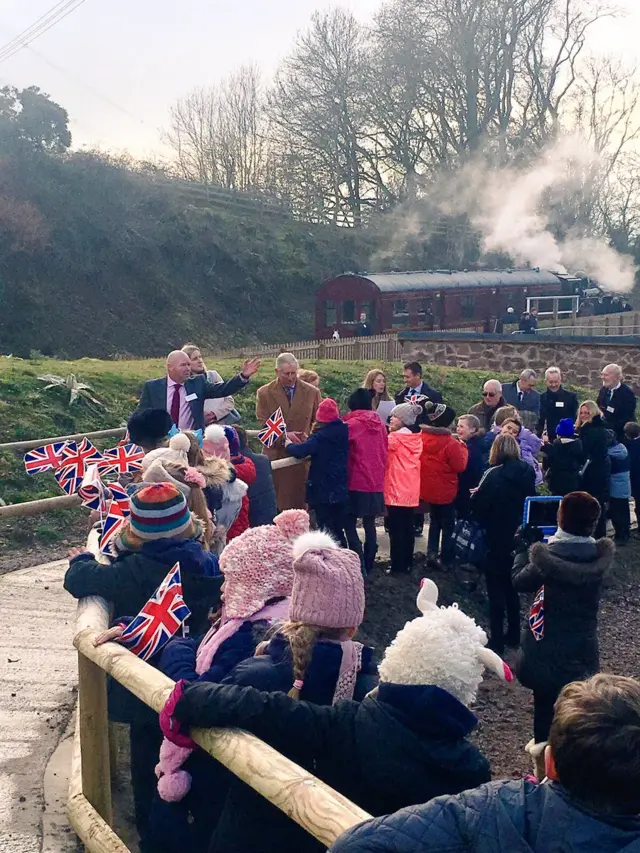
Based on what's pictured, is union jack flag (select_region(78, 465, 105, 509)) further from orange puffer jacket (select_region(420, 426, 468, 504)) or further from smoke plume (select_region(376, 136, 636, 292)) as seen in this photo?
smoke plume (select_region(376, 136, 636, 292))

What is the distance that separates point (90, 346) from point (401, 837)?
96.6 ft

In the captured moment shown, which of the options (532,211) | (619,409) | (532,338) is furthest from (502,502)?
(532,211)

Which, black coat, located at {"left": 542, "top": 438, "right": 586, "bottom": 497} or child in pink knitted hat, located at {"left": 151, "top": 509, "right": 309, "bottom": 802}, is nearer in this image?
child in pink knitted hat, located at {"left": 151, "top": 509, "right": 309, "bottom": 802}

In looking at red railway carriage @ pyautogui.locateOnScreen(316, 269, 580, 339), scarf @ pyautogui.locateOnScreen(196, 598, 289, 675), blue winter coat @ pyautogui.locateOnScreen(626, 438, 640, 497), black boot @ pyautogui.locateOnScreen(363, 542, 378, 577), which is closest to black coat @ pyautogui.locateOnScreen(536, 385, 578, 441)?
blue winter coat @ pyautogui.locateOnScreen(626, 438, 640, 497)

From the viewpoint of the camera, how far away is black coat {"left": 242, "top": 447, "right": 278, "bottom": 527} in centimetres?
674

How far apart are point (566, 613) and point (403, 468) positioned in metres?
3.28

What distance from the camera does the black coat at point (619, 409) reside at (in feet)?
34.7

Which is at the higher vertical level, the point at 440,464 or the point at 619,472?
the point at 440,464

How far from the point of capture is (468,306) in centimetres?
3278

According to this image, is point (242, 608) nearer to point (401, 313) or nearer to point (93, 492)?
point (93, 492)

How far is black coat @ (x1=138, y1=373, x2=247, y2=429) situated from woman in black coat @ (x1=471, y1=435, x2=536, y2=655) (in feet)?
7.19

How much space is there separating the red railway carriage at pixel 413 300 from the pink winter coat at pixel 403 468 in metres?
22.5

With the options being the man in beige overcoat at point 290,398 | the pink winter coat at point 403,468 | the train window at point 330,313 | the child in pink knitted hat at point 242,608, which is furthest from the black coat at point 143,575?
the train window at point 330,313

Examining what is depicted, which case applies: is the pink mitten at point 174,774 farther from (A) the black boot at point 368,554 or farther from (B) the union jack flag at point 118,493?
(A) the black boot at point 368,554
